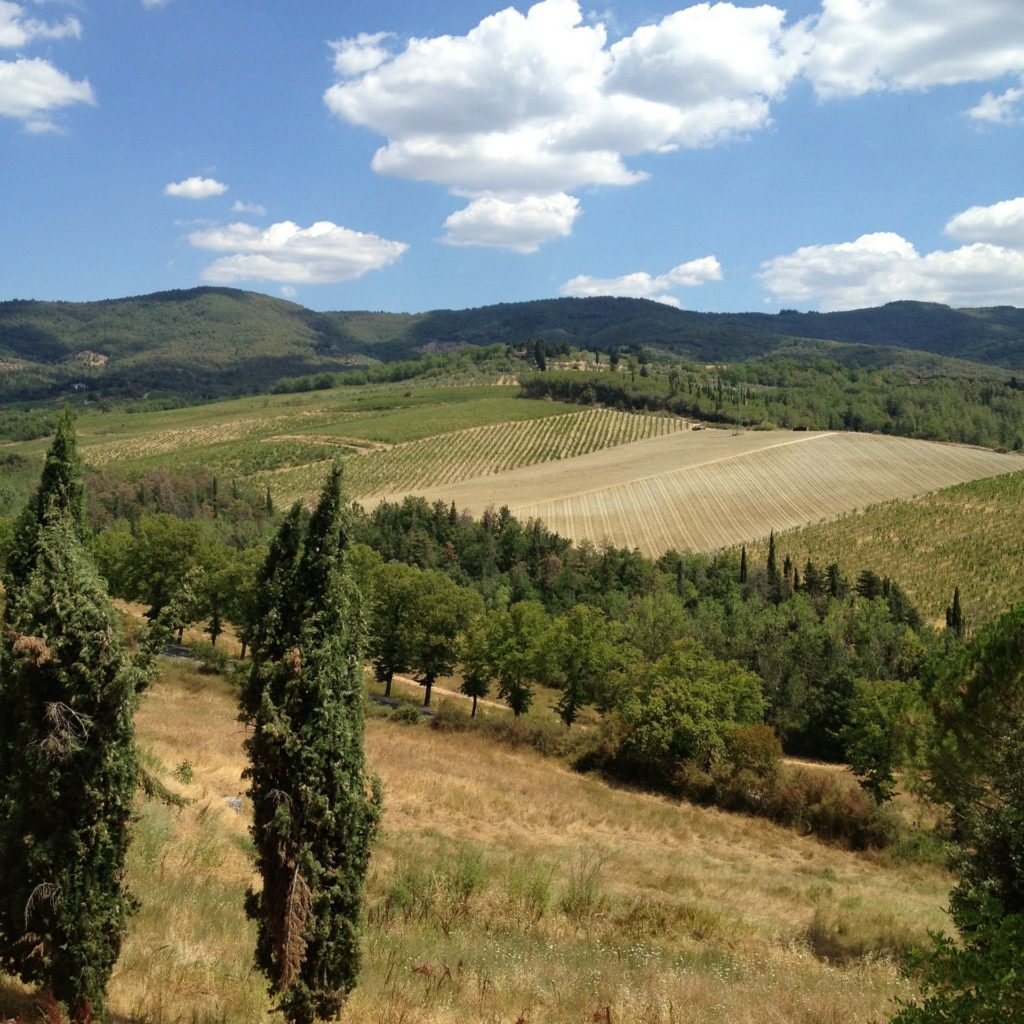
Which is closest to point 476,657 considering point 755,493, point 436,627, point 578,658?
point 436,627

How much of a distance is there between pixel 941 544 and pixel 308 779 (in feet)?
366

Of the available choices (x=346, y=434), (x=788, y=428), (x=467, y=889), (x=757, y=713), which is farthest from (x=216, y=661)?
(x=788, y=428)

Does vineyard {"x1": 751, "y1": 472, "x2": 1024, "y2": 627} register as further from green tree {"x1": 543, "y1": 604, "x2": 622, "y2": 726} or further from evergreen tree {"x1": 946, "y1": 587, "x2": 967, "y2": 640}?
green tree {"x1": 543, "y1": 604, "x2": 622, "y2": 726}

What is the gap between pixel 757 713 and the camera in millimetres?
54906

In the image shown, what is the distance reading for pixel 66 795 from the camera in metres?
9.09

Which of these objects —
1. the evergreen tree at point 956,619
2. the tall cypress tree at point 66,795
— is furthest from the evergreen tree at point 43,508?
the evergreen tree at point 956,619

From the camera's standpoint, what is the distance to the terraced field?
134 m

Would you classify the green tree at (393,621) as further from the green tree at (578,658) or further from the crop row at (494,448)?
the crop row at (494,448)

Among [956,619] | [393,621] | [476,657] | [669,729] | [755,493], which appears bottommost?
[956,619]

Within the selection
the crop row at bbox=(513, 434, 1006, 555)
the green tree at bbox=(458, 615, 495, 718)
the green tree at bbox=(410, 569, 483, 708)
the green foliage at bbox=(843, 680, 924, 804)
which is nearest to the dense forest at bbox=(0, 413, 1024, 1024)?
the green foliage at bbox=(843, 680, 924, 804)

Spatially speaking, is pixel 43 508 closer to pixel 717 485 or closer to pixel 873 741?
pixel 873 741

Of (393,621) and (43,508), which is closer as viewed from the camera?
(43,508)

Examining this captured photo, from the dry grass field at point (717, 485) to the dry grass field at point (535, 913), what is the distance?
7776cm

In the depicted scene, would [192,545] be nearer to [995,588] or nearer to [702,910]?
[702,910]
